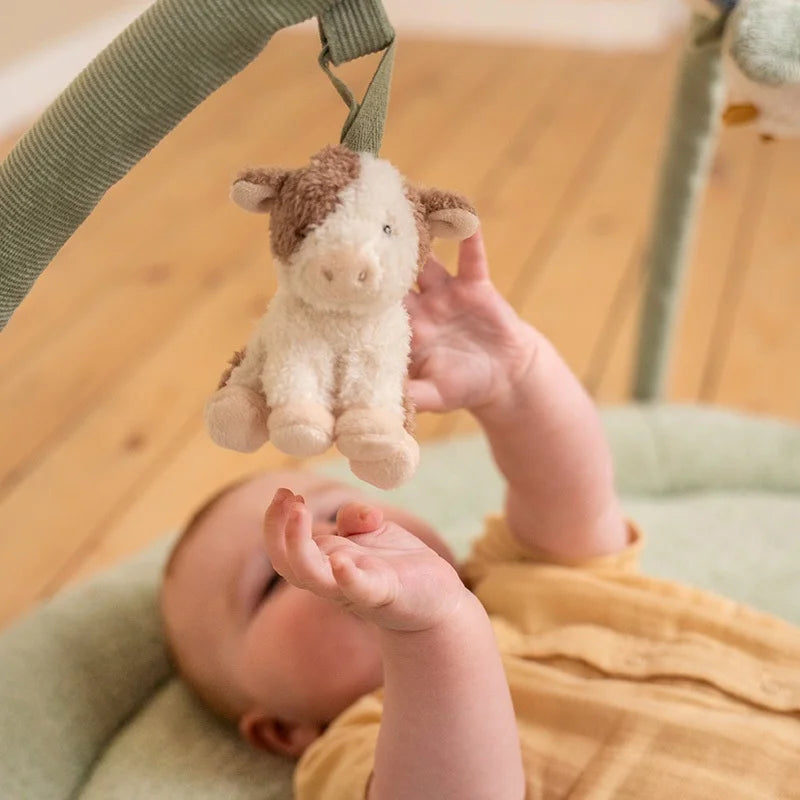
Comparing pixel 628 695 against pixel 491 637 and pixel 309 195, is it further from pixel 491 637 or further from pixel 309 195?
pixel 309 195

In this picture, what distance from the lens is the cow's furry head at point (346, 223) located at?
0.41 metres

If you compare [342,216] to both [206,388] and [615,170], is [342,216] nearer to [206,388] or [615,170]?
[206,388]

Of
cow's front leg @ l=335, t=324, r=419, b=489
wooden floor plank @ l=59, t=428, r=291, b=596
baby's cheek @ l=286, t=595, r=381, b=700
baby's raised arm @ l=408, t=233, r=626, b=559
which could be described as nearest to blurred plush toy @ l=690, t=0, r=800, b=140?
baby's raised arm @ l=408, t=233, r=626, b=559

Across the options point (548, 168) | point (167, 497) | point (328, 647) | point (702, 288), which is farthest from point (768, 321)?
point (328, 647)

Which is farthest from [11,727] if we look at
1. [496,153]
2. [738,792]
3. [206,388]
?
[496,153]

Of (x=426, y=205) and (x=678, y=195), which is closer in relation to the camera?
(x=426, y=205)

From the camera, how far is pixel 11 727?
0.78m

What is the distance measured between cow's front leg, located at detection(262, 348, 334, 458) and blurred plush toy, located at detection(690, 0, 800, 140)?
0.32m

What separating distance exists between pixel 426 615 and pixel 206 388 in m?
1.00

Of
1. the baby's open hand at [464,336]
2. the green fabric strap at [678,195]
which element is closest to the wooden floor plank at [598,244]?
the green fabric strap at [678,195]

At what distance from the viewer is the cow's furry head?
0.41 metres

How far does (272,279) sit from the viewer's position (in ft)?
4.55

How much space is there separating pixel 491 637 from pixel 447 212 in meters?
0.26

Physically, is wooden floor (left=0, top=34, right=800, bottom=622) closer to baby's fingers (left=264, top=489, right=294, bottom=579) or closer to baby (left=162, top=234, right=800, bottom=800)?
baby (left=162, top=234, right=800, bottom=800)
